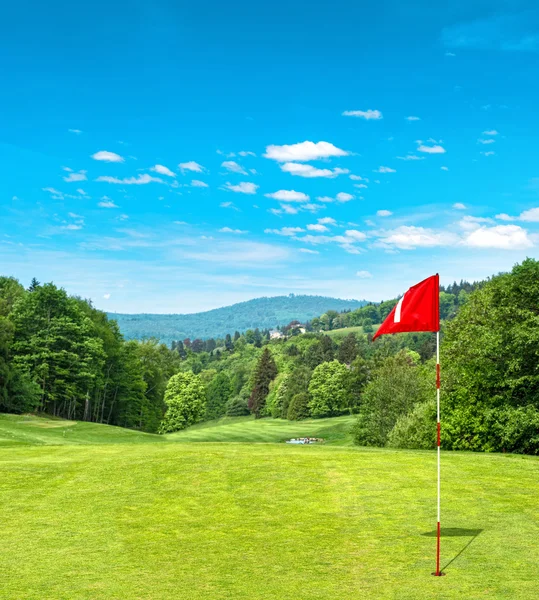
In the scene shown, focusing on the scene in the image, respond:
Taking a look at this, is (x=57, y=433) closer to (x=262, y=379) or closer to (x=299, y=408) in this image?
(x=299, y=408)

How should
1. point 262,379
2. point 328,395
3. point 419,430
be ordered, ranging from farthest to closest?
point 262,379
point 328,395
point 419,430

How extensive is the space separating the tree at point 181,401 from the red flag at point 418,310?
121m

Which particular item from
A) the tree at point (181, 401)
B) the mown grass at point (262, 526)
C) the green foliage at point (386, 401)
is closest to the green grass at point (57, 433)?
the mown grass at point (262, 526)

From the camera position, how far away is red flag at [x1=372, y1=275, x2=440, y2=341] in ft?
43.4

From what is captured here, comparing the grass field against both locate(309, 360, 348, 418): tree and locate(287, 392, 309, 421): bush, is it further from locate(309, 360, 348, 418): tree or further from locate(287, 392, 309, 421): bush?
locate(287, 392, 309, 421): bush

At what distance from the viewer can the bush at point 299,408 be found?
133 metres

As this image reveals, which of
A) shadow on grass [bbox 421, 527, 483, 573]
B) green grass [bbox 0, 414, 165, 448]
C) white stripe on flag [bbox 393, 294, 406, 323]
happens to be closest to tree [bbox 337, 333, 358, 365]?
green grass [bbox 0, 414, 165, 448]

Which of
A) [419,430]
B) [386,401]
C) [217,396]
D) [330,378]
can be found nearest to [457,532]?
[419,430]

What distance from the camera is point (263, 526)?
15008 millimetres

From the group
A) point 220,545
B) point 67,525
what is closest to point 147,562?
point 220,545

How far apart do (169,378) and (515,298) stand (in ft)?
357

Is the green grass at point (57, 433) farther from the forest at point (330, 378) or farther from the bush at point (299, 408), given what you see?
the bush at point (299, 408)

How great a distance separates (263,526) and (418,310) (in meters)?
6.19

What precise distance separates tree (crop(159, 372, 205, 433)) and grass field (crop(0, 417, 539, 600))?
108936 mm
